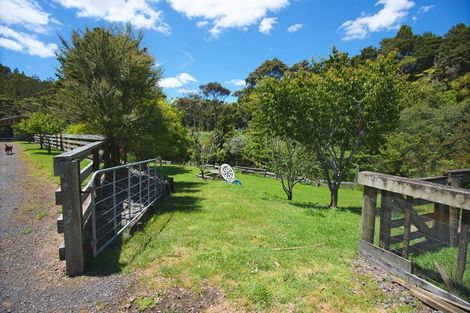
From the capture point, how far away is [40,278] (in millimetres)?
3738

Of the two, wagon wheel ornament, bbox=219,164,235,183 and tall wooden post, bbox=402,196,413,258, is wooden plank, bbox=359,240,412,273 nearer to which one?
tall wooden post, bbox=402,196,413,258

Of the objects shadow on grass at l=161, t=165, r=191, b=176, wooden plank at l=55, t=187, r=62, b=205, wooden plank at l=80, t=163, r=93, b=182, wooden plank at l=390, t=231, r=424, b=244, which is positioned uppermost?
wooden plank at l=80, t=163, r=93, b=182

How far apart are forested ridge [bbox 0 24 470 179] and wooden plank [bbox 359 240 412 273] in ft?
24.8

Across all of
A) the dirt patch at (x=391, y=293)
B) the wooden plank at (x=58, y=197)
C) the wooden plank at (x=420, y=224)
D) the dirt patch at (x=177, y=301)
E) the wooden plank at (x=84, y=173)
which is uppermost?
the wooden plank at (x=84, y=173)

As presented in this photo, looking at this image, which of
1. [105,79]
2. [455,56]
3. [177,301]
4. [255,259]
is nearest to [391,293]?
[255,259]

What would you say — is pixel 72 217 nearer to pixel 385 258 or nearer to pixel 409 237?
pixel 385 258

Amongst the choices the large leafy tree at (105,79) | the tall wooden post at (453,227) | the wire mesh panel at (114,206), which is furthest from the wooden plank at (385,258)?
the large leafy tree at (105,79)

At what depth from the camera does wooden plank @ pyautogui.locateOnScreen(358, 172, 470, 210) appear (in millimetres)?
3081

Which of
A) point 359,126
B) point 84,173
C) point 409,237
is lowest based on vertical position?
point 409,237

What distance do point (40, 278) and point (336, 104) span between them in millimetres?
9950

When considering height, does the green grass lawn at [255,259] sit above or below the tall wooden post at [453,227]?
below

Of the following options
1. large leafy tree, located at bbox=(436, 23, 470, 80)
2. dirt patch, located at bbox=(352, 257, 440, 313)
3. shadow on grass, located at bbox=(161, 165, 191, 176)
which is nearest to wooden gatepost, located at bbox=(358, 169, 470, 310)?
dirt patch, located at bbox=(352, 257, 440, 313)

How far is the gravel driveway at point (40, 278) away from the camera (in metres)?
3.16

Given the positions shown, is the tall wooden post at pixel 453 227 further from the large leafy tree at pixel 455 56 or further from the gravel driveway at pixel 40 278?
the large leafy tree at pixel 455 56
